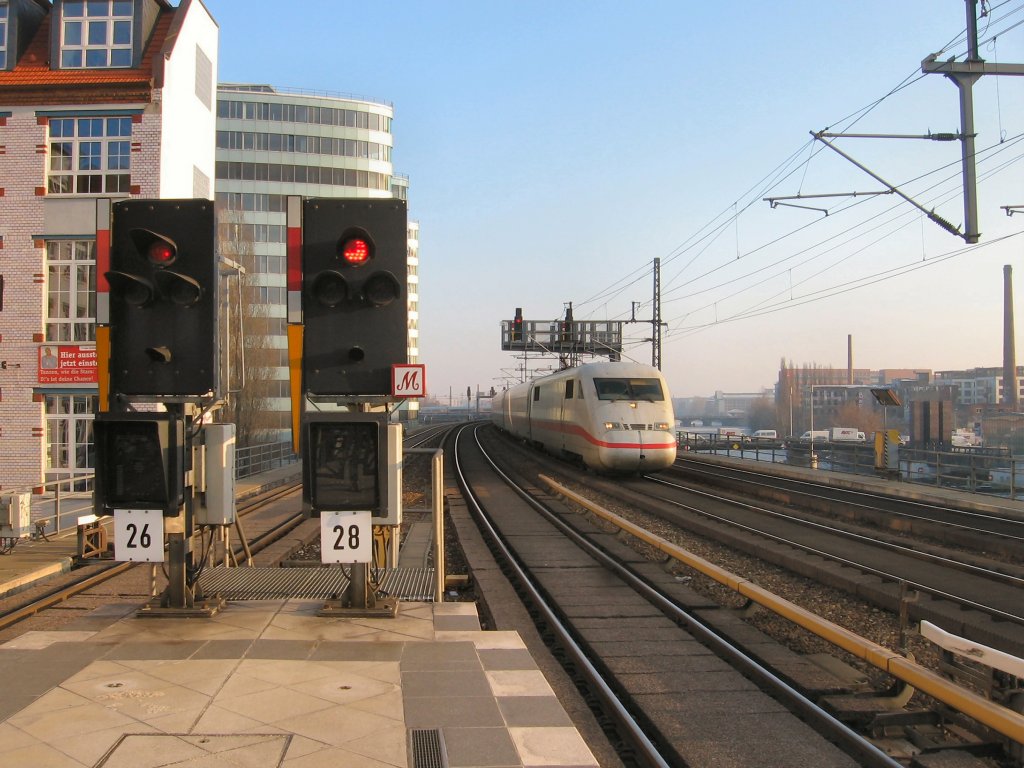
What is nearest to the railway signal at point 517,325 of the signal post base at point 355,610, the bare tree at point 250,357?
the bare tree at point 250,357

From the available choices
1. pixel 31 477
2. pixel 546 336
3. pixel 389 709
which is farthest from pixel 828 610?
pixel 546 336

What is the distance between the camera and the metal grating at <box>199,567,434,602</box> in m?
7.73

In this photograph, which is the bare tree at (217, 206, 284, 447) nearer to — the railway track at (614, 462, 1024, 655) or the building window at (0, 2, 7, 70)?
the building window at (0, 2, 7, 70)

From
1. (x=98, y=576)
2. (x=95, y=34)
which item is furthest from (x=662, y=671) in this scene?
(x=95, y=34)

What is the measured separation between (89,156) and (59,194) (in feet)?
4.07

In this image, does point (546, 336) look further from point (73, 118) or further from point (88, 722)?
point (88, 722)

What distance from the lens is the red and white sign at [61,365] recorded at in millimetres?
19422

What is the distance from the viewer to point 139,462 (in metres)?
6.46

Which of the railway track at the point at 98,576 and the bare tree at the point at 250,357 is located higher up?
the bare tree at the point at 250,357

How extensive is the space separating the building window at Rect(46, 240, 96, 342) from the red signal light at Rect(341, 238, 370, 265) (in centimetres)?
1579

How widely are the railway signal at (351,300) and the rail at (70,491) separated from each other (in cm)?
265

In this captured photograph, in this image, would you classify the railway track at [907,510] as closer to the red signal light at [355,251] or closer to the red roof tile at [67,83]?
the red signal light at [355,251]

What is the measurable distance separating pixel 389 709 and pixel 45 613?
5.01 metres

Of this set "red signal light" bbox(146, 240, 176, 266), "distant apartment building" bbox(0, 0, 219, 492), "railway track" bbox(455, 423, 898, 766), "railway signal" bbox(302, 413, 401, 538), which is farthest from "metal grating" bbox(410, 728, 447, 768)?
"distant apartment building" bbox(0, 0, 219, 492)
